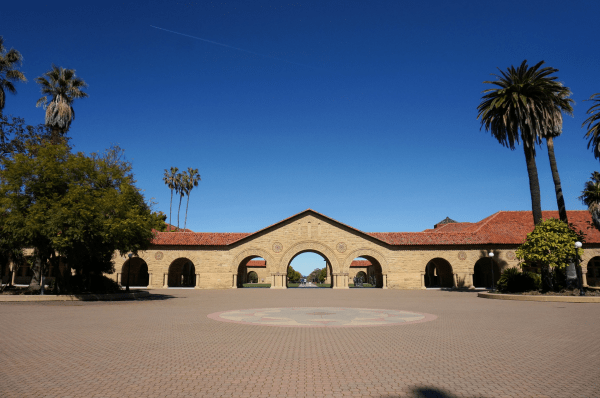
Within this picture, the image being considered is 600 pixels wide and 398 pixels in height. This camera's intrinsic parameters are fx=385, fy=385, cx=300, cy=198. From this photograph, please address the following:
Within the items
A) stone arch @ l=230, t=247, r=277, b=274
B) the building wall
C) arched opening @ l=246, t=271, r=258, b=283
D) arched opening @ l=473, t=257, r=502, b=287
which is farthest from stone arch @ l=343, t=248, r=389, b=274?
arched opening @ l=246, t=271, r=258, b=283

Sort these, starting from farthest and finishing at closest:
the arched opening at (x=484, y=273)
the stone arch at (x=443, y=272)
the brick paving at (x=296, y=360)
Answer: the stone arch at (x=443, y=272) < the arched opening at (x=484, y=273) < the brick paving at (x=296, y=360)

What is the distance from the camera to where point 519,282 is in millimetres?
27234

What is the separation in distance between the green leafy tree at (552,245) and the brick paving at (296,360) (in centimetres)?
1492

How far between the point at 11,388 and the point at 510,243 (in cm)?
4444

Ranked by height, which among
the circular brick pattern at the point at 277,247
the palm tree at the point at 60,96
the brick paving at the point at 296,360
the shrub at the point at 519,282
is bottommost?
the brick paving at the point at 296,360

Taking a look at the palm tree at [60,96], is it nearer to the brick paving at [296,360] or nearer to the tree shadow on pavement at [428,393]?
the brick paving at [296,360]

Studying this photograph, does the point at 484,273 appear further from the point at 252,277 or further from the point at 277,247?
the point at 252,277

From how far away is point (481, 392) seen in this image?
17.6 ft

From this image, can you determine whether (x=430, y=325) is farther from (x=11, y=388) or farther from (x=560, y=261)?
(x=560, y=261)

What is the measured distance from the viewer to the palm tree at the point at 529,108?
28656 millimetres

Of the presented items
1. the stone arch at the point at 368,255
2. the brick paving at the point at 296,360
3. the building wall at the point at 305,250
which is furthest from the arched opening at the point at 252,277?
the brick paving at the point at 296,360

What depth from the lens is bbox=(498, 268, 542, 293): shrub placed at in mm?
27156

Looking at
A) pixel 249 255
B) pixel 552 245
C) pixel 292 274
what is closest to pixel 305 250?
pixel 249 255

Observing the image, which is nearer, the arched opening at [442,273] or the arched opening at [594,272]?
the arched opening at [594,272]
